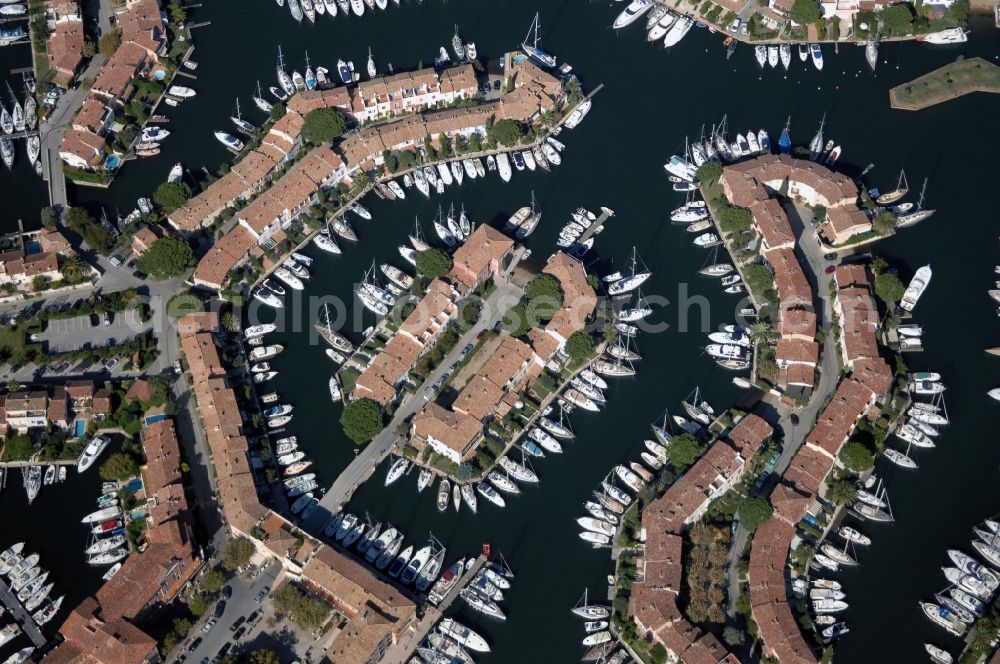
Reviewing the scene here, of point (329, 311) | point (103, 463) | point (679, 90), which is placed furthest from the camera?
point (679, 90)

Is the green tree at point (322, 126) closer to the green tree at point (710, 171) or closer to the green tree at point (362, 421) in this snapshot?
the green tree at point (362, 421)

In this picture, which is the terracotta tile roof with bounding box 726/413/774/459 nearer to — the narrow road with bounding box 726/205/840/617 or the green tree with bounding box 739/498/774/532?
the narrow road with bounding box 726/205/840/617

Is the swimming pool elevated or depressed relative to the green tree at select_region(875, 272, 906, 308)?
depressed

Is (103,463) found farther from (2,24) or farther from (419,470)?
(2,24)

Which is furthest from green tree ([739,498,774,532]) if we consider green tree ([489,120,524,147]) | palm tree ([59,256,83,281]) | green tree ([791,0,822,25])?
palm tree ([59,256,83,281])

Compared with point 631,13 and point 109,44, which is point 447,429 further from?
point 109,44

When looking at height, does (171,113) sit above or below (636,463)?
above

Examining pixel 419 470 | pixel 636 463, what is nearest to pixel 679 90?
pixel 636 463

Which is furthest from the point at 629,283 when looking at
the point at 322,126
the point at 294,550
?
the point at 294,550
